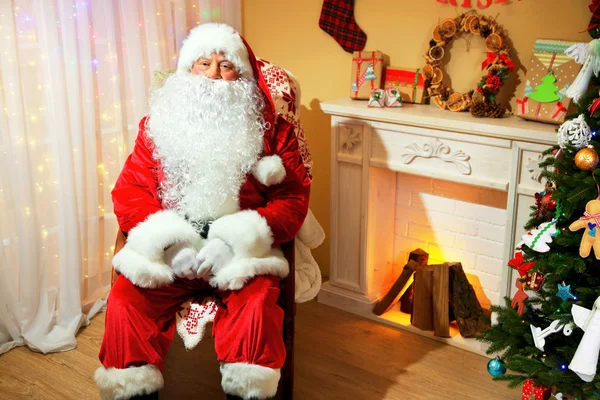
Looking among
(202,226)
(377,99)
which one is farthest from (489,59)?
(202,226)

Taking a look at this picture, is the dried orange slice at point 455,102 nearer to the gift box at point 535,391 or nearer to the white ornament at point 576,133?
the white ornament at point 576,133

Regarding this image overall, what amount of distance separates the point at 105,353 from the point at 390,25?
1896 millimetres

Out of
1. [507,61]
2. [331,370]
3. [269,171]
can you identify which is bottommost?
[331,370]

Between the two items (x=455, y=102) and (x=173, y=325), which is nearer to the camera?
(x=173, y=325)

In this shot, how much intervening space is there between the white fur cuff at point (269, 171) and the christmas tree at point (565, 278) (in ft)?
2.86

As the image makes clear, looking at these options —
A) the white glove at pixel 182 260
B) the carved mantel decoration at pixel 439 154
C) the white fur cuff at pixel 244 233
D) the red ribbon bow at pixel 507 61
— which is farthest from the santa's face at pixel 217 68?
the red ribbon bow at pixel 507 61

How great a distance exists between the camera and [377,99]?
303 centimetres

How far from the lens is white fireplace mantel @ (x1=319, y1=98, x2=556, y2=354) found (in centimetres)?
265

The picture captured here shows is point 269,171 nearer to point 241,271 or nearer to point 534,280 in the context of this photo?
point 241,271

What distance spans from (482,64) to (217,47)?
111cm

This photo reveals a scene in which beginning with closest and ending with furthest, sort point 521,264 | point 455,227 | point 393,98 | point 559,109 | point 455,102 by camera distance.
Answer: point 521,264 → point 559,109 → point 455,102 → point 393,98 → point 455,227

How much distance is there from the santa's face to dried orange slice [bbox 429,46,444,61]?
93 centimetres

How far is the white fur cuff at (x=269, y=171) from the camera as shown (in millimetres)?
2459

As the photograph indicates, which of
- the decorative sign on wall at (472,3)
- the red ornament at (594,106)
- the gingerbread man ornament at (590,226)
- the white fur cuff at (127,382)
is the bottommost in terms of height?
the white fur cuff at (127,382)
